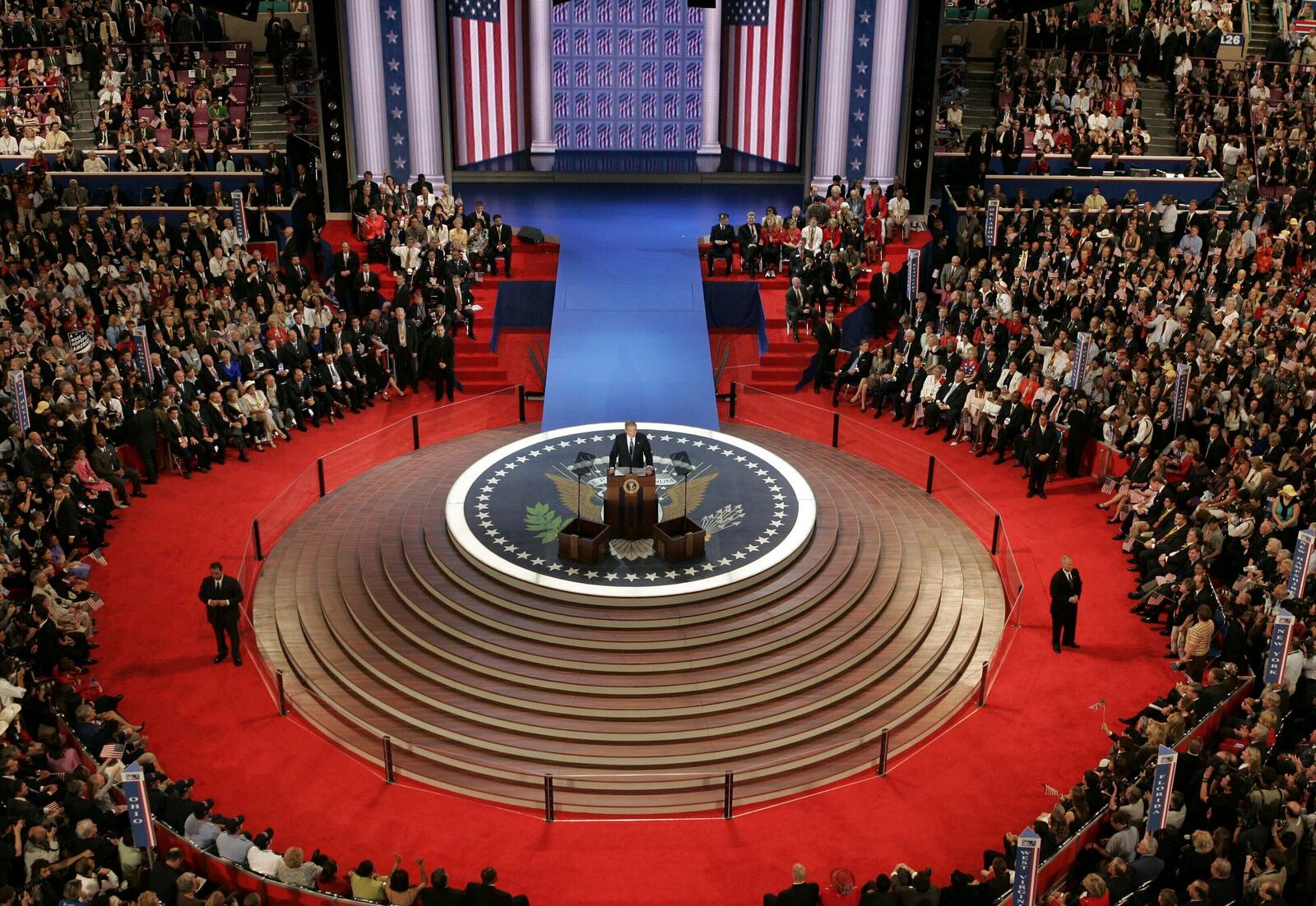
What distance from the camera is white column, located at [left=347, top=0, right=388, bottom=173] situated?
27.6 meters

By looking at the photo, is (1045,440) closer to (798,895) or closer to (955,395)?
(955,395)

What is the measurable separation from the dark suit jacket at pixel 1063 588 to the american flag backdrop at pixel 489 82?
63.1 feet

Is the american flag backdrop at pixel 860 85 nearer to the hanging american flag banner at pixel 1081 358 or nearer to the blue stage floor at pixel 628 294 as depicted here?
the blue stage floor at pixel 628 294

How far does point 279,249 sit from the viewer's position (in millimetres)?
26391

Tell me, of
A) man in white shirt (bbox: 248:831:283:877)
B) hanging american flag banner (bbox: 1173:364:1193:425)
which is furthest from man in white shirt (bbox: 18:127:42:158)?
hanging american flag banner (bbox: 1173:364:1193:425)

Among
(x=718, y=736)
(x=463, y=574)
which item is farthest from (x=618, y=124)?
(x=718, y=736)

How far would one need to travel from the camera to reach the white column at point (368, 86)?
27.6 metres

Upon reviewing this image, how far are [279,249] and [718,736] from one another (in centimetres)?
1627

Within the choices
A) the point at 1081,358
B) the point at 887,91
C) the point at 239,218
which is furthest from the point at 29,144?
the point at 1081,358

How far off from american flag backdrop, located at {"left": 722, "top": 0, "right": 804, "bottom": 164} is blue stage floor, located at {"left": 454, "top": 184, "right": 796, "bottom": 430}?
1.82 meters

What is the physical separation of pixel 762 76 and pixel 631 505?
61.9 feet

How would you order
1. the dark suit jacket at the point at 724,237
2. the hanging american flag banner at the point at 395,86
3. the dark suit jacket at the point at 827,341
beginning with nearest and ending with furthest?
the dark suit jacket at the point at 827,341
the dark suit jacket at the point at 724,237
the hanging american flag banner at the point at 395,86

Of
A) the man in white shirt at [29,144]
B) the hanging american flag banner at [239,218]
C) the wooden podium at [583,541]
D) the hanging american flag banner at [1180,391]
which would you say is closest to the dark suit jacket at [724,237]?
the hanging american flag banner at [239,218]

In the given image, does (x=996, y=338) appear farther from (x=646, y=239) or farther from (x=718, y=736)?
(x=718, y=736)
